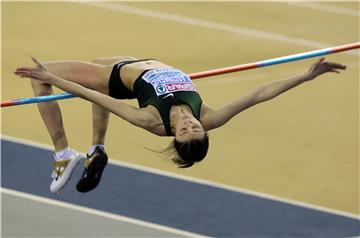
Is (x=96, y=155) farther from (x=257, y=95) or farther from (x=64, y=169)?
(x=257, y=95)

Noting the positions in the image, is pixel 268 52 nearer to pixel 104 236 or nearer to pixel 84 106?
pixel 84 106

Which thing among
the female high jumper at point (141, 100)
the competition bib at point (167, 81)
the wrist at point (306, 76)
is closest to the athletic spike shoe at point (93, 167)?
the female high jumper at point (141, 100)

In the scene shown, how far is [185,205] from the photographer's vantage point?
1466 centimetres

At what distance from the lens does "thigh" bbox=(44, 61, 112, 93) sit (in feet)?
37.1

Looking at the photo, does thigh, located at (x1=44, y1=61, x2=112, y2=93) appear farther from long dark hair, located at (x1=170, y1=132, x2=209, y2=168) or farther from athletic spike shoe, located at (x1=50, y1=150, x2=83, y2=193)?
long dark hair, located at (x1=170, y1=132, x2=209, y2=168)

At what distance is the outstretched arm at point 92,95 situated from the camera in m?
10.3

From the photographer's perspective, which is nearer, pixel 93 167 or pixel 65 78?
pixel 65 78

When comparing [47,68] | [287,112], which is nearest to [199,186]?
[287,112]

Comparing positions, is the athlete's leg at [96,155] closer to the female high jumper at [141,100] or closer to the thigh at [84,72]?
the female high jumper at [141,100]

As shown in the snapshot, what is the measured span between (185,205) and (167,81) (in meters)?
3.98

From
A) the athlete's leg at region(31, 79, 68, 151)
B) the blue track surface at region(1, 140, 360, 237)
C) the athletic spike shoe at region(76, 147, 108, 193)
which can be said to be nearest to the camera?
the athlete's leg at region(31, 79, 68, 151)

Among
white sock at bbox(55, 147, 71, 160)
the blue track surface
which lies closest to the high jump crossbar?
white sock at bbox(55, 147, 71, 160)

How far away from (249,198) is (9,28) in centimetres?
821

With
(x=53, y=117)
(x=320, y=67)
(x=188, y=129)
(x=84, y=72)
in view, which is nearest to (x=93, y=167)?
(x=53, y=117)
